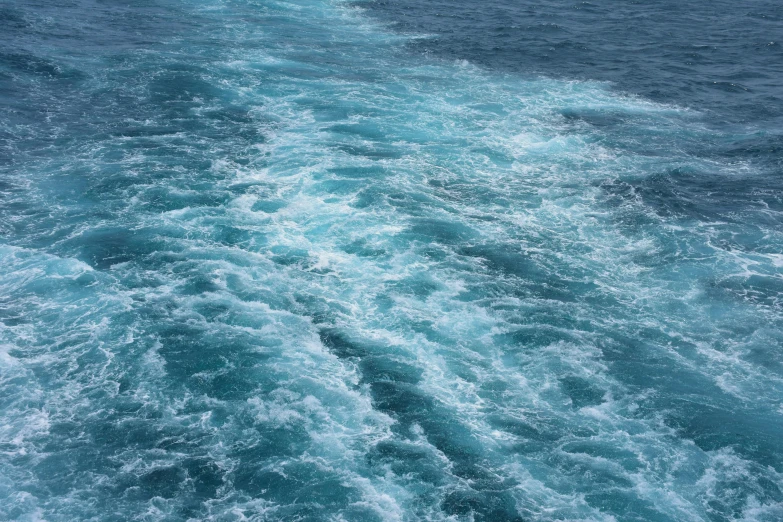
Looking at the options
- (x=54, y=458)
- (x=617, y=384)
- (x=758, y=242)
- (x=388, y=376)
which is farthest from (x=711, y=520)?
(x=54, y=458)

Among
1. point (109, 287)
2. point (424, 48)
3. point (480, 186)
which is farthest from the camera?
point (424, 48)

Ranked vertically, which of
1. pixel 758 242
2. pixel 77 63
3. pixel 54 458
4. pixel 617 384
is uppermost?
pixel 77 63

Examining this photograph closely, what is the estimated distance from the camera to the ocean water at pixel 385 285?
115 ft

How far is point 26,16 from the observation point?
89062 millimetres

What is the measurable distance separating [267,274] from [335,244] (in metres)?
6.11

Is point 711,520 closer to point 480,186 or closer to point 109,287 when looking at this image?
point 480,186

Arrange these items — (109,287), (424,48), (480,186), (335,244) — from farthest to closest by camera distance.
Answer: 1. (424,48)
2. (480,186)
3. (335,244)
4. (109,287)

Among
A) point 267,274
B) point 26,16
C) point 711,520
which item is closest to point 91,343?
point 267,274

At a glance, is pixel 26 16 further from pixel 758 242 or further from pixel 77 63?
pixel 758 242

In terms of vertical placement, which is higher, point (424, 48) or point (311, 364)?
point (424, 48)

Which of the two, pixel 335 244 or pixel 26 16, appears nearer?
pixel 335 244

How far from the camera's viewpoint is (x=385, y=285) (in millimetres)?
47562

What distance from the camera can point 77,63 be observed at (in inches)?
3014

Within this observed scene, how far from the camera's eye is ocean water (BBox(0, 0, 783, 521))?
115ft
